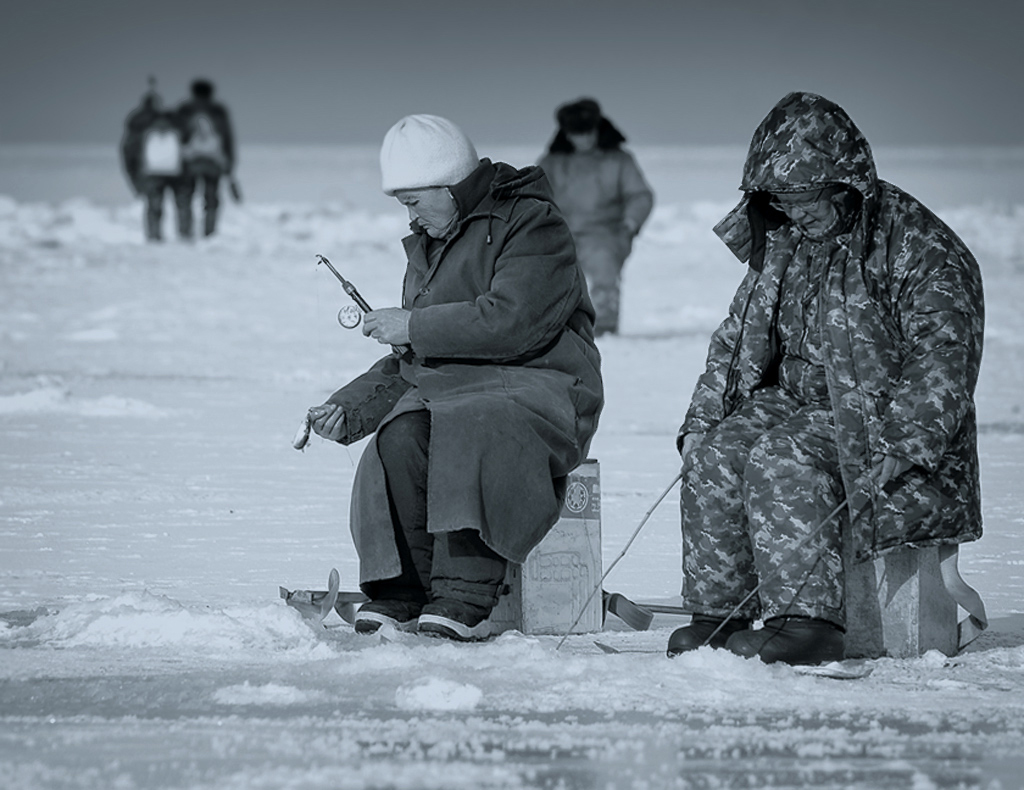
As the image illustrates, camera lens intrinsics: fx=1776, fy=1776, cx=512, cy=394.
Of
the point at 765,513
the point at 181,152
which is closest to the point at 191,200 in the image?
the point at 181,152

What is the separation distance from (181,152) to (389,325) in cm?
1717

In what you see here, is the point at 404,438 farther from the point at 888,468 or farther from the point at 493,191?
the point at 888,468

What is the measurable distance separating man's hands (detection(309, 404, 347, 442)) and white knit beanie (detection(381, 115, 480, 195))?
1.82 feet

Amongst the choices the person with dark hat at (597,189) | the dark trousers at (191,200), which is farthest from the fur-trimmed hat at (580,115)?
the dark trousers at (191,200)

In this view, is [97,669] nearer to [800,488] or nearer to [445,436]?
[445,436]

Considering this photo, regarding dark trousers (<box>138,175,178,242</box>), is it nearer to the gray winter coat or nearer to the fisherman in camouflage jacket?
the gray winter coat

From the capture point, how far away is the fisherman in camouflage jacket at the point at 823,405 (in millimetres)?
3812

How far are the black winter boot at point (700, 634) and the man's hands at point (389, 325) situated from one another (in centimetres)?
94

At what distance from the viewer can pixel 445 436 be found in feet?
13.5

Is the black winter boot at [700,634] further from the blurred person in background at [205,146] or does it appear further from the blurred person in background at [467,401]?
the blurred person in background at [205,146]

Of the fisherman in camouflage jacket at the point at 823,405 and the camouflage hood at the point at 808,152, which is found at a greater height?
the camouflage hood at the point at 808,152

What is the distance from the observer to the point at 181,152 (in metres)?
20.8

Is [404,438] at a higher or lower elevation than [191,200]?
lower

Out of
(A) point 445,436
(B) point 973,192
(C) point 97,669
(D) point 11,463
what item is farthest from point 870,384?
(B) point 973,192
